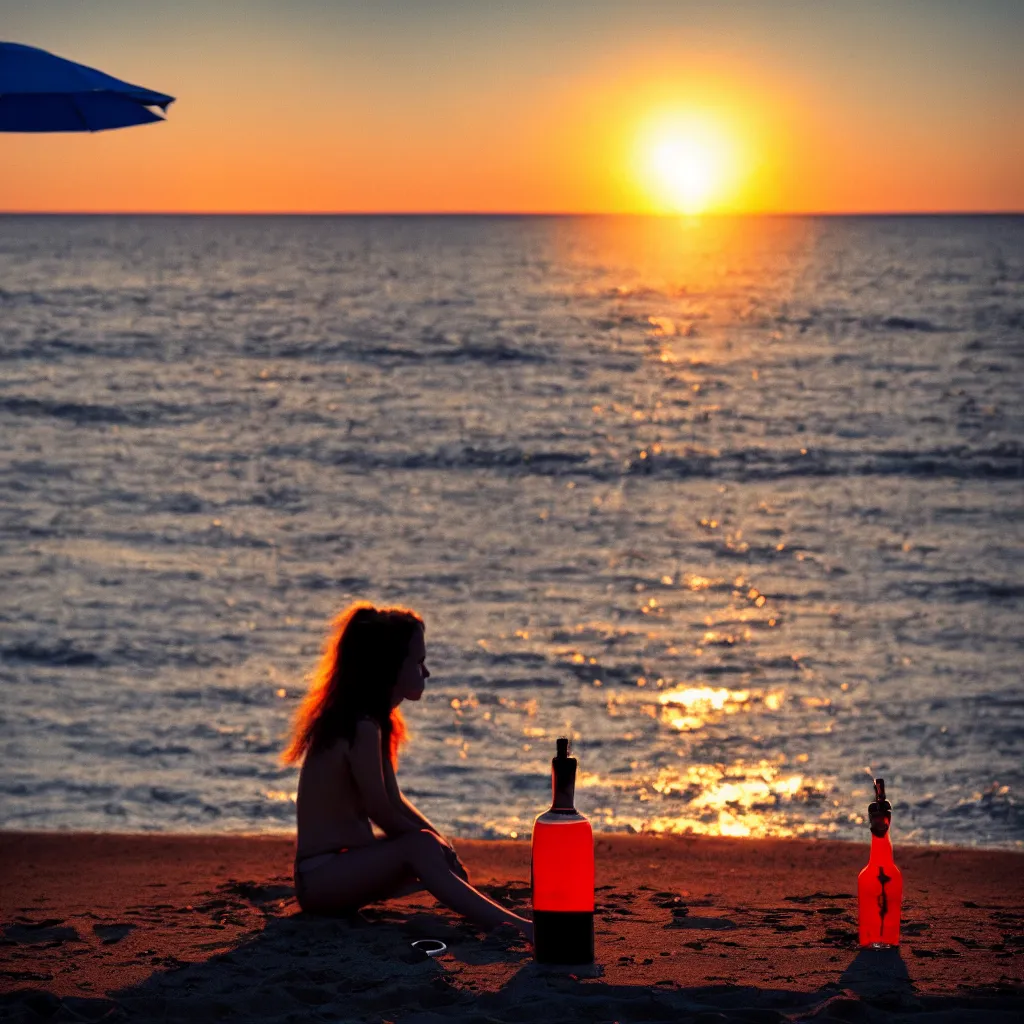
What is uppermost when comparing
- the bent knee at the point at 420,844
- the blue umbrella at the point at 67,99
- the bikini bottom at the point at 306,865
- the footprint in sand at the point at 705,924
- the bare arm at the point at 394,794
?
the blue umbrella at the point at 67,99

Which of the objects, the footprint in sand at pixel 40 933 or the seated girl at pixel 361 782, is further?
the seated girl at pixel 361 782

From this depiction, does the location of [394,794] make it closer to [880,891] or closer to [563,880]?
[563,880]

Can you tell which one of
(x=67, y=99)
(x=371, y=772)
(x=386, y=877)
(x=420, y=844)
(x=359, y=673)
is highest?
(x=67, y=99)

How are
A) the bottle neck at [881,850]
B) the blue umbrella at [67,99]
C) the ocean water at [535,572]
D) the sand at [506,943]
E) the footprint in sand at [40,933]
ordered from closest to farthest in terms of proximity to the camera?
the sand at [506,943]
the bottle neck at [881,850]
the footprint in sand at [40,933]
the blue umbrella at [67,99]
the ocean water at [535,572]

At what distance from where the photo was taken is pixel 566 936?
14.1 ft

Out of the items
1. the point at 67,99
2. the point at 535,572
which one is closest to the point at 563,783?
the point at 67,99

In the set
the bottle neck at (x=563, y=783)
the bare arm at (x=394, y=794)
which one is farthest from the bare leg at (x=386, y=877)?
the bottle neck at (x=563, y=783)

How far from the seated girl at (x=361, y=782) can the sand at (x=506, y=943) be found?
127mm

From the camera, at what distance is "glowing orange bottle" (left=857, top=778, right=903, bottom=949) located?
4422mm

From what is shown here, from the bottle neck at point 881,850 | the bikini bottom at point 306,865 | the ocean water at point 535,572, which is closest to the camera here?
the bottle neck at point 881,850

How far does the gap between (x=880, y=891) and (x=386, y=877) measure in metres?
1.50

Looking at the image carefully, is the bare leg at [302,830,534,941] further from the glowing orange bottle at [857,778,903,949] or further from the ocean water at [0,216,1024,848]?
the ocean water at [0,216,1024,848]

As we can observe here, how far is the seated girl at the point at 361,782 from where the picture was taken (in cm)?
486

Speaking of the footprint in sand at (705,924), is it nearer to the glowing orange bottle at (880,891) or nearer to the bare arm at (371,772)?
the glowing orange bottle at (880,891)
